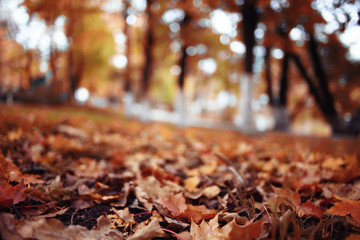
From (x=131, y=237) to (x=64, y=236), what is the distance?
0.23 m

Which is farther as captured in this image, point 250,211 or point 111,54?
point 111,54

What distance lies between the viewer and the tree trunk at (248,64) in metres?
6.00

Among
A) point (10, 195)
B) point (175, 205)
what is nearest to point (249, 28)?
point (175, 205)

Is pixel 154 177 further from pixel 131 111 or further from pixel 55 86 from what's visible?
pixel 55 86

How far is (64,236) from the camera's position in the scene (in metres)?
0.75

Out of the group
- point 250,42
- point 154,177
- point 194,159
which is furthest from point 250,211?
point 250,42

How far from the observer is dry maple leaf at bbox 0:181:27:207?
0.85 meters

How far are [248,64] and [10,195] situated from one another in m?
6.17

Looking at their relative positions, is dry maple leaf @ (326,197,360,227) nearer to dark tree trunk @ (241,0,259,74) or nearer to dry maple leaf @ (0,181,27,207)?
dry maple leaf @ (0,181,27,207)

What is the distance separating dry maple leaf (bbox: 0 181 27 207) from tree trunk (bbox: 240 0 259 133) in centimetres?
580

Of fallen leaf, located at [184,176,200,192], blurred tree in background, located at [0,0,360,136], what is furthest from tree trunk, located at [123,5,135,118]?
fallen leaf, located at [184,176,200,192]

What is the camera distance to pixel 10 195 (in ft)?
2.85

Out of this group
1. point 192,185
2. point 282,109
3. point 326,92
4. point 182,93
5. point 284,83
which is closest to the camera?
point 192,185

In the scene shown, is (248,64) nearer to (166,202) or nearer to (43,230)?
(166,202)
